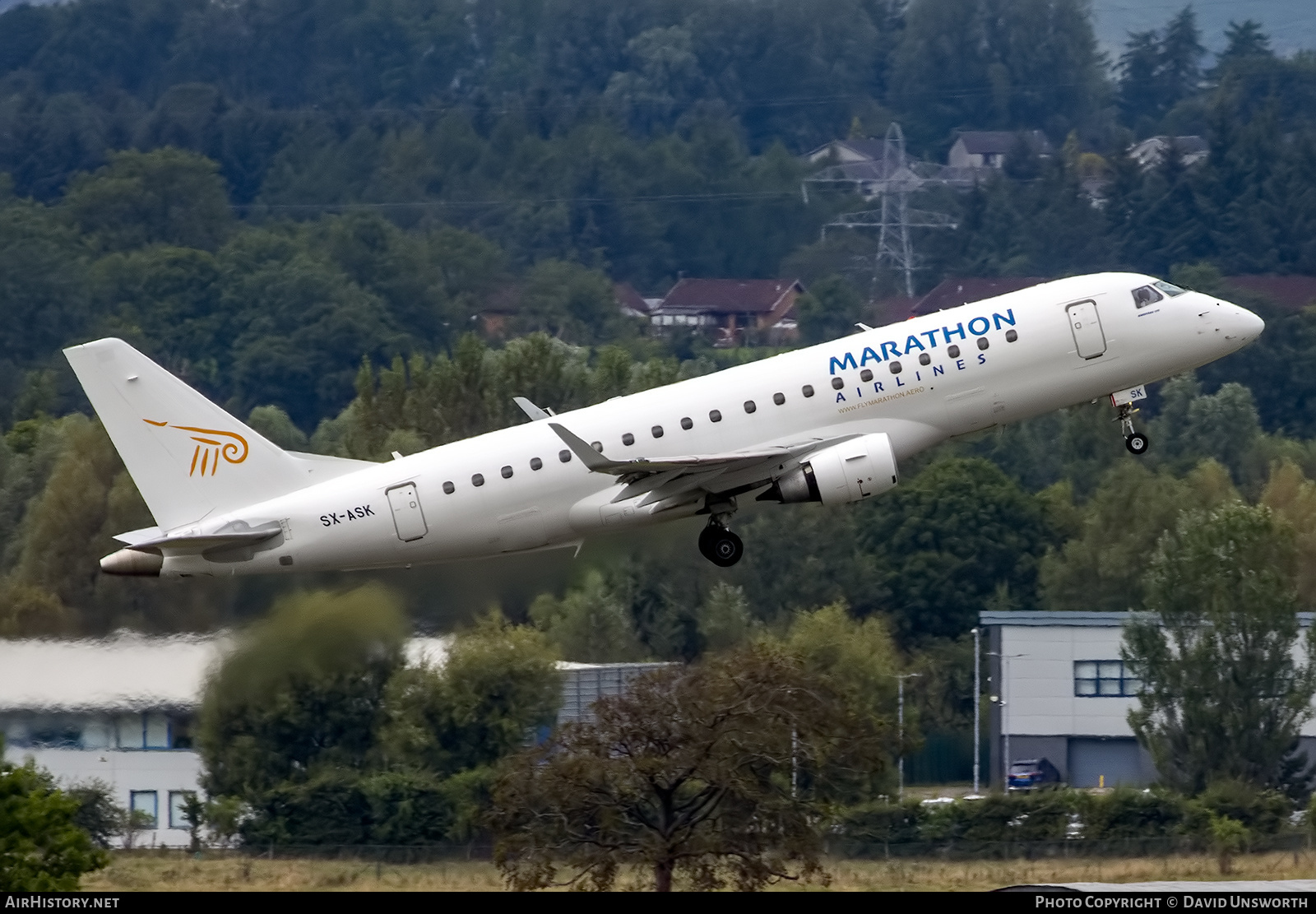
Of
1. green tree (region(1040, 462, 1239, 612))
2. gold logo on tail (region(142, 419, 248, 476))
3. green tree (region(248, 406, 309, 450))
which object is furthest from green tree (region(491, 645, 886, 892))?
green tree (region(248, 406, 309, 450))

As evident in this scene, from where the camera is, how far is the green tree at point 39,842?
4784 centimetres

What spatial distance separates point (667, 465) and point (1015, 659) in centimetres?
4136

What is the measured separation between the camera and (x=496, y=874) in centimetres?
5581

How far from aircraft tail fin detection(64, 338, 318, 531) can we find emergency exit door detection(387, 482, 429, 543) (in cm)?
235

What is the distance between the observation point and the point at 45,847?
159 ft

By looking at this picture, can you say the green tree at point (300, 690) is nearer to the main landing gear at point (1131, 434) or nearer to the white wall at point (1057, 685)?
the main landing gear at point (1131, 434)

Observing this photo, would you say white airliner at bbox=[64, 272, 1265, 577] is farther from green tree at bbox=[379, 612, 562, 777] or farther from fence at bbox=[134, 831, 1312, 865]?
fence at bbox=[134, 831, 1312, 865]

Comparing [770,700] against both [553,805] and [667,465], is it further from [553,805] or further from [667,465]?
[667,465]

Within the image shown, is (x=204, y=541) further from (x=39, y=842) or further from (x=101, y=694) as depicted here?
(x=39, y=842)

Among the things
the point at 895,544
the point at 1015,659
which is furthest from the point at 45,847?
the point at 895,544

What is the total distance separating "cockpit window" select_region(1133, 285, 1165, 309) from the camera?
46.4 metres

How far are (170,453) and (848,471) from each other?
44.5ft

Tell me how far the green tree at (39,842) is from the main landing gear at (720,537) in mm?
14407

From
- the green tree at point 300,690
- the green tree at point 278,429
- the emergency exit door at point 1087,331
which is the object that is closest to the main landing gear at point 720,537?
the emergency exit door at point 1087,331
